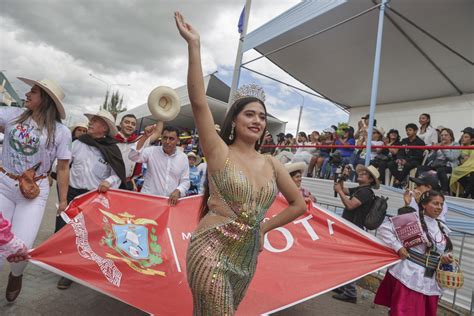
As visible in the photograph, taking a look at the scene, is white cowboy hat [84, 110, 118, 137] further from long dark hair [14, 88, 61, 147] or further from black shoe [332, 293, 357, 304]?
black shoe [332, 293, 357, 304]

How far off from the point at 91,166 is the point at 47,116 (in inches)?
43.2

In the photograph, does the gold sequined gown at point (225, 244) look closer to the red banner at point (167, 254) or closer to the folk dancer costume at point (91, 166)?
the red banner at point (167, 254)

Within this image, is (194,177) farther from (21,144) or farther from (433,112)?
(433,112)

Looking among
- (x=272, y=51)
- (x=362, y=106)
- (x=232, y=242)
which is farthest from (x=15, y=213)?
(x=362, y=106)

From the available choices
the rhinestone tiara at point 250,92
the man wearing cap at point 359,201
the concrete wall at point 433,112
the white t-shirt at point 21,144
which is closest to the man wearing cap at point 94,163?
the white t-shirt at point 21,144

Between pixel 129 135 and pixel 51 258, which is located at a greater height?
pixel 129 135

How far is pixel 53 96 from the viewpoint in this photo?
276cm

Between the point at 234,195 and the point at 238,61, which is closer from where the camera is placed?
the point at 234,195

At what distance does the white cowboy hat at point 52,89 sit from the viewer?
271 cm

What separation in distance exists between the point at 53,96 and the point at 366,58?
326 inches

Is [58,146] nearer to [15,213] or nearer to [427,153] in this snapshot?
[15,213]

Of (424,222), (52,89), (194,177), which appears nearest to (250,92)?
(52,89)

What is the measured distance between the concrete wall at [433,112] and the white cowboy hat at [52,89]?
10440mm

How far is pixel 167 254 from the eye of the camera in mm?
3141
